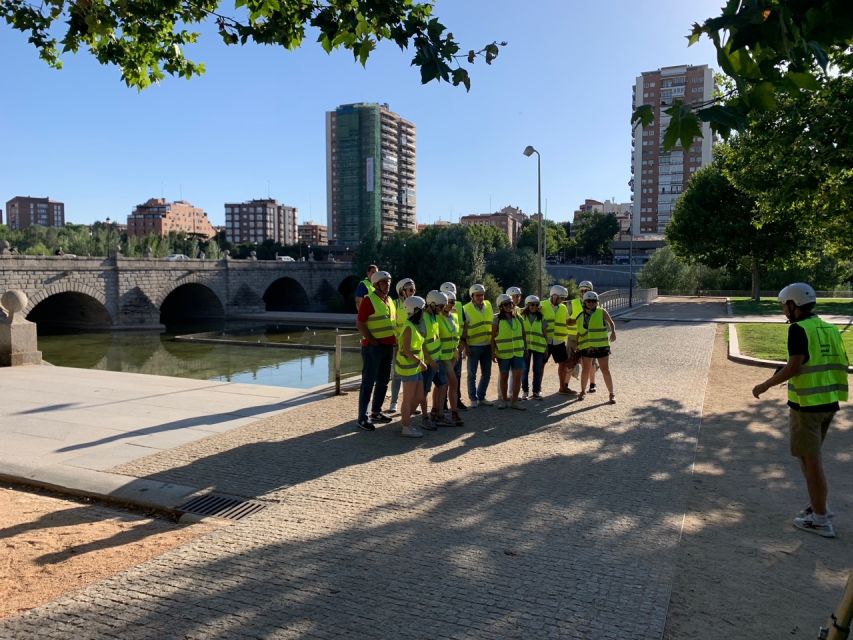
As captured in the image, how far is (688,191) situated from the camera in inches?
1654

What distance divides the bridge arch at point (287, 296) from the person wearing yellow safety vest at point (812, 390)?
159 feet

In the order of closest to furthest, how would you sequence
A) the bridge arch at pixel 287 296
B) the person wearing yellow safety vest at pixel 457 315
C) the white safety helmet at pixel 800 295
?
1. the white safety helmet at pixel 800 295
2. the person wearing yellow safety vest at pixel 457 315
3. the bridge arch at pixel 287 296

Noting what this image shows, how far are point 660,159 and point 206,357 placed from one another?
93.7 m

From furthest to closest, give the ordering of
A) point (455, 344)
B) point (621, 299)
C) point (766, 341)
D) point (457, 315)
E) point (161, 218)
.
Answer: point (161, 218), point (621, 299), point (766, 341), point (457, 315), point (455, 344)

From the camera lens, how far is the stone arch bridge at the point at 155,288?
113 feet

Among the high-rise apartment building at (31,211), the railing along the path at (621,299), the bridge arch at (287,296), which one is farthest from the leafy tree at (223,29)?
the high-rise apartment building at (31,211)

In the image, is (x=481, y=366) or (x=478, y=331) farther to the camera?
(x=481, y=366)

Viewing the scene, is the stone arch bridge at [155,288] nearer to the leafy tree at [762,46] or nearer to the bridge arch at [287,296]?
the bridge arch at [287,296]

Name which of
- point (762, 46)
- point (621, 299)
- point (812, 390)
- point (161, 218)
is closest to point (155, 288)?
point (621, 299)

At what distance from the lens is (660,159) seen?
10225cm

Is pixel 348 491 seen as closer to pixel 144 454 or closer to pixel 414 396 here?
pixel 414 396

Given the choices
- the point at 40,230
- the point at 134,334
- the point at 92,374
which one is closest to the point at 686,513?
the point at 92,374

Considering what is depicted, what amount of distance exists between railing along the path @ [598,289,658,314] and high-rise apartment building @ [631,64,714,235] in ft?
218

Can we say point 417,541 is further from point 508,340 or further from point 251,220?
point 251,220
